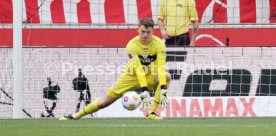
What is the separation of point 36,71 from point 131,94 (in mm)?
3119

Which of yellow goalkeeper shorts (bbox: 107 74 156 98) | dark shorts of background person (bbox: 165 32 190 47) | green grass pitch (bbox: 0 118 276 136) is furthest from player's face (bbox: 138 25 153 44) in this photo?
dark shorts of background person (bbox: 165 32 190 47)

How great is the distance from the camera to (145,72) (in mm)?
13578

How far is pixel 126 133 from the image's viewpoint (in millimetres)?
9852

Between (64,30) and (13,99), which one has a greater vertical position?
(64,30)

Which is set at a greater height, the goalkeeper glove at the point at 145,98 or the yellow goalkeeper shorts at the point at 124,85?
the yellow goalkeeper shorts at the point at 124,85

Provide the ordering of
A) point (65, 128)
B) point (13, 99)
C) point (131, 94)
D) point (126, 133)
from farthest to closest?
point (13, 99) → point (131, 94) → point (65, 128) → point (126, 133)

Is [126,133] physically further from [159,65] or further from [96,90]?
[96,90]

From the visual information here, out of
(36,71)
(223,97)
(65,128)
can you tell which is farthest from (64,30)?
(65,128)

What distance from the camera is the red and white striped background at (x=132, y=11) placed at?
60.8 ft

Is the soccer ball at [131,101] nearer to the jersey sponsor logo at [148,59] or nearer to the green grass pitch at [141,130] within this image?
the jersey sponsor logo at [148,59]

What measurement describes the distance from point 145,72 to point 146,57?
222 millimetres

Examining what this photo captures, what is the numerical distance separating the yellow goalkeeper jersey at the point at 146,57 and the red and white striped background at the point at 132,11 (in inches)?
199

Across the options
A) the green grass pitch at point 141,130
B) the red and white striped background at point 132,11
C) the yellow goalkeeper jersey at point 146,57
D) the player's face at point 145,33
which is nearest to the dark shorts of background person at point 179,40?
the red and white striped background at point 132,11

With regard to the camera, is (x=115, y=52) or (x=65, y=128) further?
(x=115, y=52)
